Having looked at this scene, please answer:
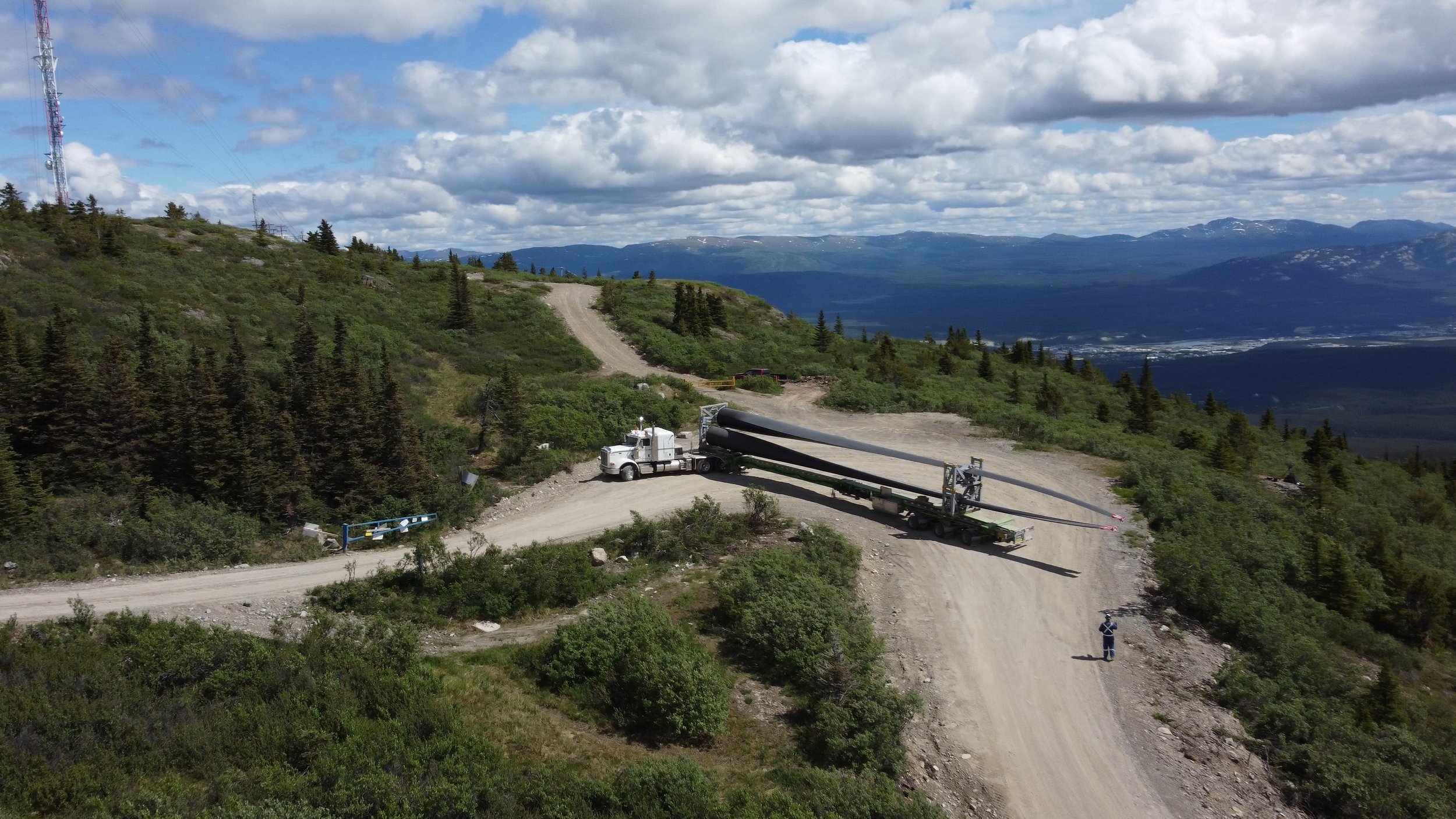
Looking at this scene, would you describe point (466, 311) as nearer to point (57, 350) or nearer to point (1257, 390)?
point (57, 350)

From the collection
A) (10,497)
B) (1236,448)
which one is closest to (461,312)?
(10,497)

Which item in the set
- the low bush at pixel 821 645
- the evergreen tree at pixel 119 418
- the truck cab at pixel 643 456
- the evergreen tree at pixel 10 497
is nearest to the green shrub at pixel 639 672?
the low bush at pixel 821 645

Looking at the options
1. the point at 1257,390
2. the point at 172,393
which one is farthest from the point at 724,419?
the point at 1257,390

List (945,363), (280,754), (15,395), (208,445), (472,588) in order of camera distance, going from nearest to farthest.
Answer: (280,754)
(472,588)
(15,395)
(208,445)
(945,363)

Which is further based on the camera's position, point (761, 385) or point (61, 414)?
point (761, 385)

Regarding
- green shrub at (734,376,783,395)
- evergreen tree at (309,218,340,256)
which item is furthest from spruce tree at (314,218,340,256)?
green shrub at (734,376,783,395)

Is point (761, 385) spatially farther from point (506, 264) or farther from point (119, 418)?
point (506, 264)
